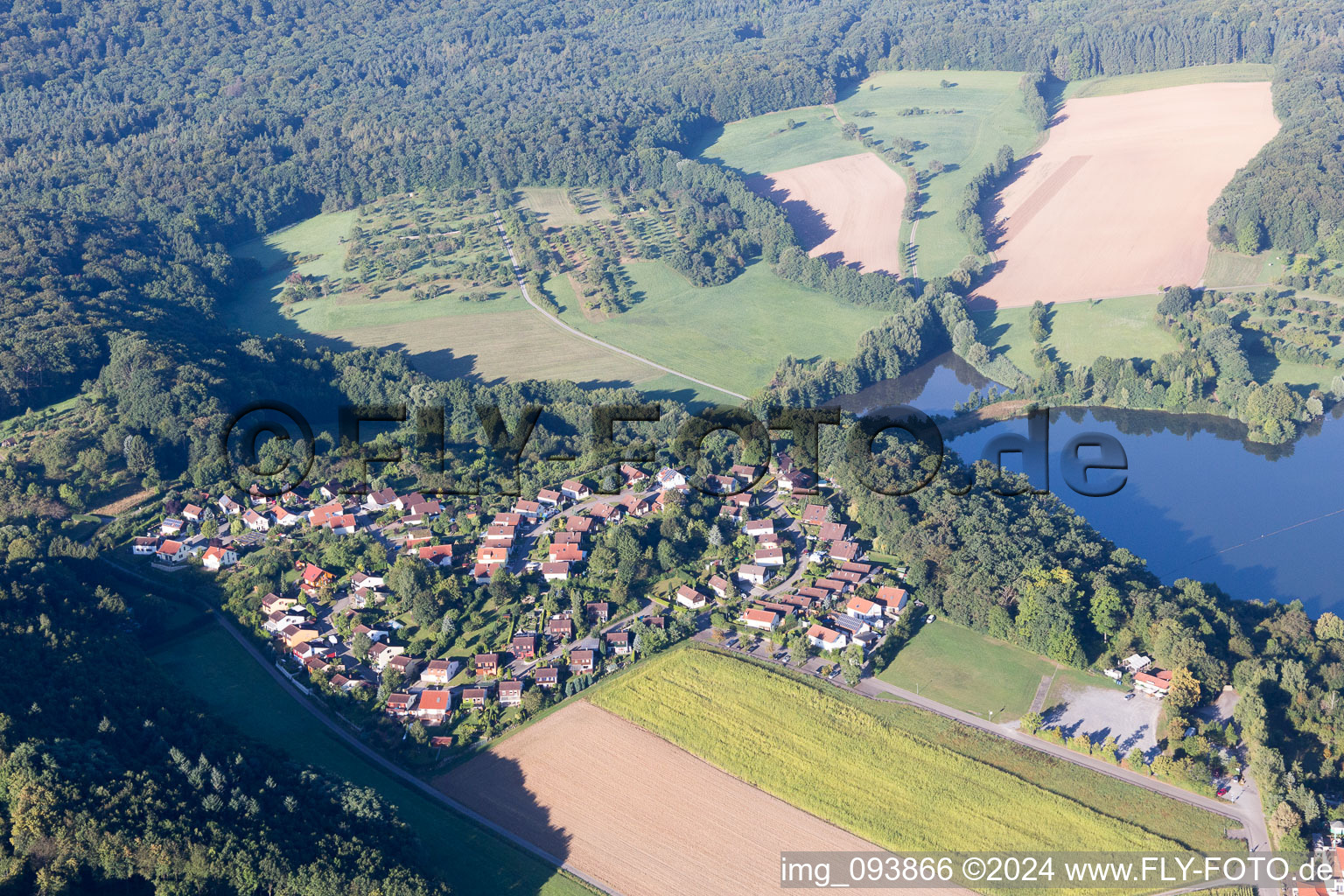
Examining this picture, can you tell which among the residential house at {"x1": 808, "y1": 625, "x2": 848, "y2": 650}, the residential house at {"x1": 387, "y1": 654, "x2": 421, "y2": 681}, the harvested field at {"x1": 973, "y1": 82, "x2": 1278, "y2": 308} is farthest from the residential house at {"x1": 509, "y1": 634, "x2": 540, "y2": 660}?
the harvested field at {"x1": 973, "y1": 82, "x2": 1278, "y2": 308}

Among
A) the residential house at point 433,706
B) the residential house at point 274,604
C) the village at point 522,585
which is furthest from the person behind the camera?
the residential house at point 274,604

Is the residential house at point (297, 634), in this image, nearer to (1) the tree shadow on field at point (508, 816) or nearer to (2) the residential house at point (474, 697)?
(2) the residential house at point (474, 697)

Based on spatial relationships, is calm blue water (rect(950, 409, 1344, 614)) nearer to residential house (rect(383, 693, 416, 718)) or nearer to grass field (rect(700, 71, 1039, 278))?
grass field (rect(700, 71, 1039, 278))

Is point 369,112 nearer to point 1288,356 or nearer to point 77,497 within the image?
point 77,497

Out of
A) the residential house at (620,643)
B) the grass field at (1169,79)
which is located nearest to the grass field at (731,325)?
the residential house at (620,643)

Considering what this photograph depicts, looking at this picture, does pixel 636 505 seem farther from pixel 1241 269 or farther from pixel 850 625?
pixel 1241 269
